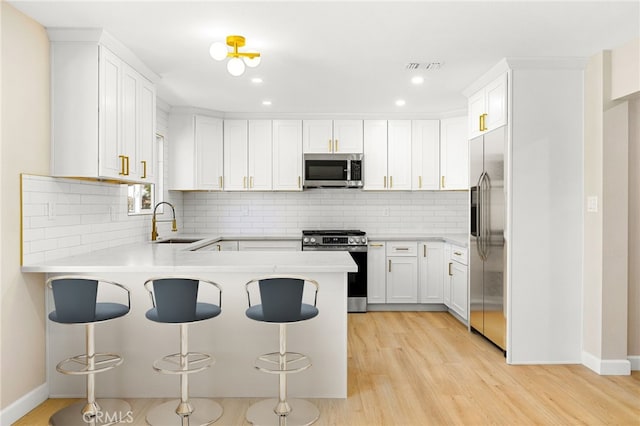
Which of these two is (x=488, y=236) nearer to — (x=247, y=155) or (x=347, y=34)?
(x=347, y=34)

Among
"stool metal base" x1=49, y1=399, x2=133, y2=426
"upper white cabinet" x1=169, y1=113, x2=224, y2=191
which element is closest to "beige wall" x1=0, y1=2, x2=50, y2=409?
"stool metal base" x1=49, y1=399, x2=133, y2=426

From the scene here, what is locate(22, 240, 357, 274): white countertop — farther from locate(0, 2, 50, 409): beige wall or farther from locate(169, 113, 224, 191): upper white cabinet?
locate(169, 113, 224, 191): upper white cabinet

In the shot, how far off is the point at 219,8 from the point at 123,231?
240cm

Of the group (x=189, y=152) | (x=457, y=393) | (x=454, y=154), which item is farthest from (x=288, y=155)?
(x=457, y=393)

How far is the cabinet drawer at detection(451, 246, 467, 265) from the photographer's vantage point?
16.0 feet

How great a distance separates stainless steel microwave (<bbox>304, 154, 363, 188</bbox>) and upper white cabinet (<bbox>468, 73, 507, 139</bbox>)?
167 cm

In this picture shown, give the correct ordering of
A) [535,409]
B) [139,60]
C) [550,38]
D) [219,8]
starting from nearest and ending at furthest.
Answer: [219,8] < [535,409] < [550,38] < [139,60]

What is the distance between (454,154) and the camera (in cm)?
582

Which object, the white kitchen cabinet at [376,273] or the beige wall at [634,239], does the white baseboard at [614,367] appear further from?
the white kitchen cabinet at [376,273]

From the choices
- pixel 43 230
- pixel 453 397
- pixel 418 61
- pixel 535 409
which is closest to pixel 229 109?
pixel 418 61

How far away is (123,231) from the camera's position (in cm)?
425

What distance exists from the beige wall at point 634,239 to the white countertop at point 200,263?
2.32m

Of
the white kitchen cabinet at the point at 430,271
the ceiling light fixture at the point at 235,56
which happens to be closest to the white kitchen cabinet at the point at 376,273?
the white kitchen cabinet at the point at 430,271

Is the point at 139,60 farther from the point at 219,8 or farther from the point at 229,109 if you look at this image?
the point at 229,109
